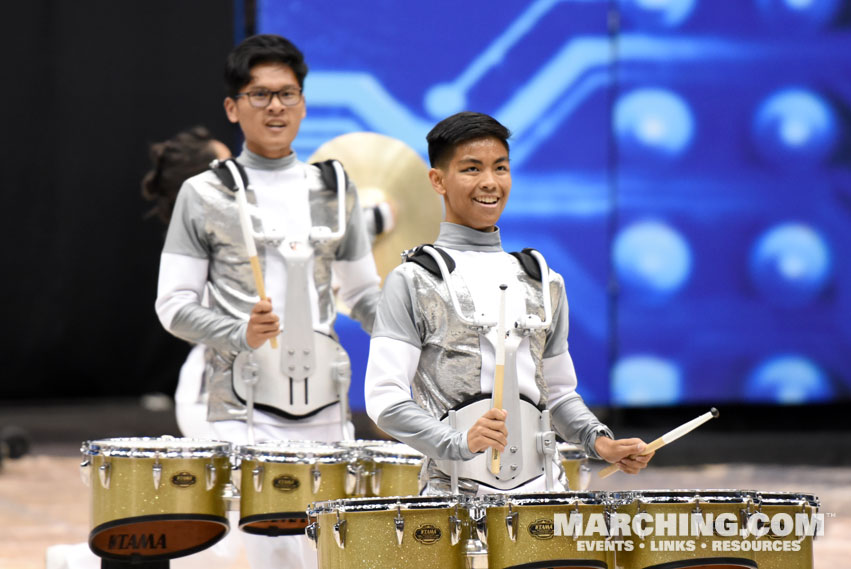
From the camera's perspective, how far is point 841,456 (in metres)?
7.49

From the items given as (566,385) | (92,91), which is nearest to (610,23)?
(92,91)

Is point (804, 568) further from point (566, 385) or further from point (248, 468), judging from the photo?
point (248, 468)

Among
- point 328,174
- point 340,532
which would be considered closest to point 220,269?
point 328,174

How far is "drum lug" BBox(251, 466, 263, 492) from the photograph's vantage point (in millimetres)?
3078

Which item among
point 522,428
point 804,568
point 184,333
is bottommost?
point 804,568

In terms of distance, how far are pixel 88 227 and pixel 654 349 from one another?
3.32 metres

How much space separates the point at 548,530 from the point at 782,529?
459 millimetres

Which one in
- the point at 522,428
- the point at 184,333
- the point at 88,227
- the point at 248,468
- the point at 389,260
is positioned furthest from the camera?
the point at 88,227

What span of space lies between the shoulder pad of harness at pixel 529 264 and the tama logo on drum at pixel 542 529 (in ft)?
1.99

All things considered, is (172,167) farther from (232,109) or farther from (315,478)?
(315,478)

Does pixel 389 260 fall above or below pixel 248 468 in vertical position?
above

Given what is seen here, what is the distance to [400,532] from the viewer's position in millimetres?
2361

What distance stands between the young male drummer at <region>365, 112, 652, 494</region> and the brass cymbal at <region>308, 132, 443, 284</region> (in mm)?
1312

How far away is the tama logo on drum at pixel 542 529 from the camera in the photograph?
2344mm
